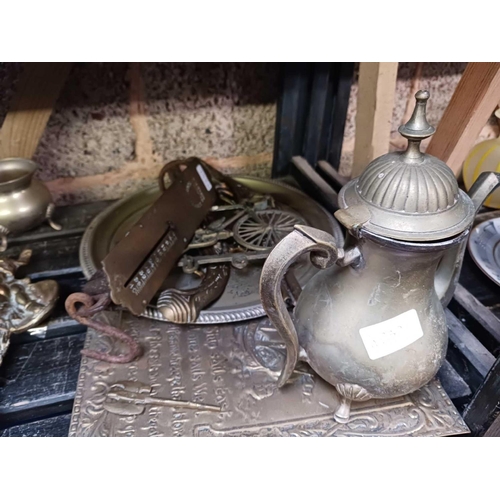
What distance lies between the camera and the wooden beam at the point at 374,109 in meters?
1.00

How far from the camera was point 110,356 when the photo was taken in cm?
76

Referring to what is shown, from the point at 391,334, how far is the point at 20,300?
0.68 metres

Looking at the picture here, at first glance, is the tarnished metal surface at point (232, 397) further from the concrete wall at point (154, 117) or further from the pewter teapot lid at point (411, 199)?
the concrete wall at point (154, 117)

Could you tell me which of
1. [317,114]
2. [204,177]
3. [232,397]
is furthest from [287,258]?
[317,114]

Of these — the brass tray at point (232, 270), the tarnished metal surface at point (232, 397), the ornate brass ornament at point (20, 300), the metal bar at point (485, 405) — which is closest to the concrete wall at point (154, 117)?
the brass tray at point (232, 270)

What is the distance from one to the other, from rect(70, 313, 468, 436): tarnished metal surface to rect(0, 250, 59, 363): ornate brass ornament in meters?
0.11

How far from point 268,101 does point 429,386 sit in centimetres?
87

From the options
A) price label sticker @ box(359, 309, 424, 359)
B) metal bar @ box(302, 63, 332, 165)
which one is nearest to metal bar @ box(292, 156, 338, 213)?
metal bar @ box(302, 63, 332, 165)

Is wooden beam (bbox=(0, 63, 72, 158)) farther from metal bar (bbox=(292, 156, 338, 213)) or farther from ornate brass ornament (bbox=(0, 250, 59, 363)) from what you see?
metal bar (bbox=(292, 156, 338, 213))
